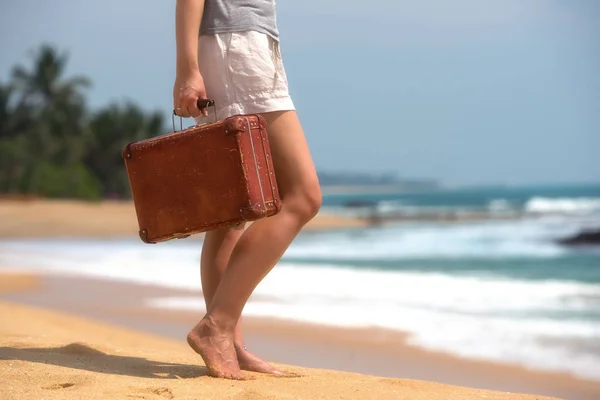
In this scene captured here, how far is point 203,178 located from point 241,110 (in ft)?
0.88

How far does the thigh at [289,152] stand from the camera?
2.92m

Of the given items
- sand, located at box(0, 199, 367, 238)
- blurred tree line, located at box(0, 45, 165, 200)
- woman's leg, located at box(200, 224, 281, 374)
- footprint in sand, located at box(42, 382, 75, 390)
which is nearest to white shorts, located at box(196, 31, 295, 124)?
woman's leg, located at box(200, 224, 281, 374)

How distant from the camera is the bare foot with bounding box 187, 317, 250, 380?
2.96 meters

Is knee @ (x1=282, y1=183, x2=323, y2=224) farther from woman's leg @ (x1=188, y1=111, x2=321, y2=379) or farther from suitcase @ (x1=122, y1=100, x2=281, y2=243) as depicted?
suitcase @ (x1=122, y1=100, x2=281, y2=243)

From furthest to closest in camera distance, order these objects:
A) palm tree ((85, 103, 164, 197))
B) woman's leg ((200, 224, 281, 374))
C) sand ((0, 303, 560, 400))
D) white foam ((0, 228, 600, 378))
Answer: palm tree ((85, 103, 164, 197))
white foam ((0, 228, 600, 378))
woman's leg ((200, 224, 281, 374))
sand ((0, 303, 560, 400))

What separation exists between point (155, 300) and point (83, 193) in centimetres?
2883

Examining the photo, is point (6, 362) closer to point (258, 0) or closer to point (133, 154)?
point (133, 154)

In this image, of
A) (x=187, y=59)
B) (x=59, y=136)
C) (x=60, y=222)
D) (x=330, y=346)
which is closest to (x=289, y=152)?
(x=187, y=59)

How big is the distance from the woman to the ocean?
6.29ft

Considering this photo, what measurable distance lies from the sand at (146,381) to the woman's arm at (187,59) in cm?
87

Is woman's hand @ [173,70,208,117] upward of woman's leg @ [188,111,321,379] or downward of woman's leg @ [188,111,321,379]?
upward

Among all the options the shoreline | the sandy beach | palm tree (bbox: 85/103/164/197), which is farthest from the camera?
palm tree (bbox: 85/103/164/197)

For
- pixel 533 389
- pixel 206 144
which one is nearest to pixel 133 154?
pixel 206 144

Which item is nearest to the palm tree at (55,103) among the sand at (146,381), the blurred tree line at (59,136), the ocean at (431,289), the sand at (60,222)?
the blurred tree line at (59,136)
